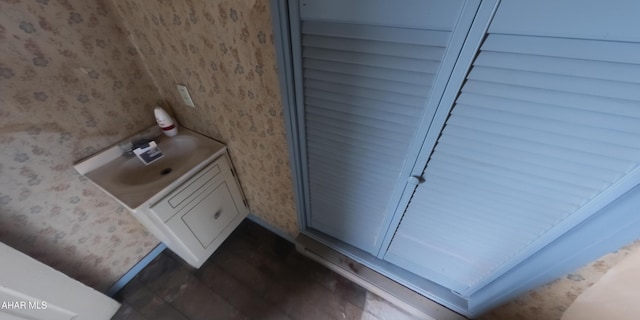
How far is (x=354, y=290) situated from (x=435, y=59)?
4.03 feet

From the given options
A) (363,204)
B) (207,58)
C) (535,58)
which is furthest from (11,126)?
(535,58)

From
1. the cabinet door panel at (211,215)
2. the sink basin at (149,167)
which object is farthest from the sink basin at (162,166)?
A: the cabinet door panel at (211,215)

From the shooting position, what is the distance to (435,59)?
480 millimetres

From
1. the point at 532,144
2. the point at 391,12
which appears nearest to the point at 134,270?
the point at 391,12

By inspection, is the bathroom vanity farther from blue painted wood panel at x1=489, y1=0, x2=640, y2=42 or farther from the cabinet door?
blue painted wood panel at x1=489, y1=0, x2=640, y2=42

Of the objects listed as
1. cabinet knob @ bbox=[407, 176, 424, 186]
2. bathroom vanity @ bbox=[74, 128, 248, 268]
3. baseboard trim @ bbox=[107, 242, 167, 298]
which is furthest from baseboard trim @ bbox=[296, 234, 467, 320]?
baseboard trim @ bbox=[107, 242, 167, 298]

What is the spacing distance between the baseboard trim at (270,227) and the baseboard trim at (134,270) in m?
0.59

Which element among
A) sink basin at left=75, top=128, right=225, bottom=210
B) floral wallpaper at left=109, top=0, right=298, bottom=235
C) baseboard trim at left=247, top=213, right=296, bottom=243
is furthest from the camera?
baseboard trim at left=247, top=213, right=296, bottom=243

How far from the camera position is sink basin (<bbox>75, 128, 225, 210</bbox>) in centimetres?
88

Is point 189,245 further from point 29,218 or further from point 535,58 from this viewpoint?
point 535,58

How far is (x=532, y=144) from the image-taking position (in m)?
0.50

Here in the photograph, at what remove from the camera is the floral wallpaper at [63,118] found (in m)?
0.73

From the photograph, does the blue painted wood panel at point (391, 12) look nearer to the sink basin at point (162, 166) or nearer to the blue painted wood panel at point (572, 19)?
the blue painted wood panel at point (572, 19)

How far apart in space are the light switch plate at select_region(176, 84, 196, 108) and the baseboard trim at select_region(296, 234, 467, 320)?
0.95 meters
